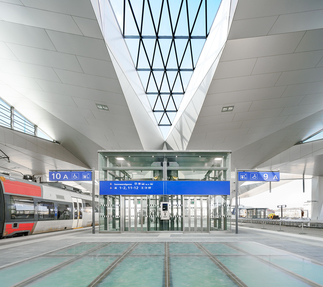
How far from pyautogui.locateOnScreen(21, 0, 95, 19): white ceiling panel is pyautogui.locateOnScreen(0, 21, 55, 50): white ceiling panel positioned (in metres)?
1.98

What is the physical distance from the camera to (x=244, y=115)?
80.0 feet

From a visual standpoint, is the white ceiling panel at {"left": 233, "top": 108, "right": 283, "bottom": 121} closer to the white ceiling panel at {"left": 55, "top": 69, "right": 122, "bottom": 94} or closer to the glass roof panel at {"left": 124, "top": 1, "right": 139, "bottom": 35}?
the white ceiling panel at {"left": 55, "top": 69, "right": 122, "bottom": 94}

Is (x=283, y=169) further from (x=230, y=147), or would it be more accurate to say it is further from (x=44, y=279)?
(x=44, y=279)

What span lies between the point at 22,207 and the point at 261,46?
641 inches

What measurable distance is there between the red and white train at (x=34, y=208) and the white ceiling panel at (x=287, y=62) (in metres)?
15.8

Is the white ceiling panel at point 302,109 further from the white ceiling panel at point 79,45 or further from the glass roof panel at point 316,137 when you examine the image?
the white ceiling panel at point 79,45

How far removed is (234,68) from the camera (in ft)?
57.4

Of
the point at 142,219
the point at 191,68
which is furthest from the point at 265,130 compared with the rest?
the point at 142,219

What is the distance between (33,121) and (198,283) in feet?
102

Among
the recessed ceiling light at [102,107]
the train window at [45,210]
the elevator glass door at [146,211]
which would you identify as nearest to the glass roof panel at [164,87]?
the recessed ceiling light at [102,107]

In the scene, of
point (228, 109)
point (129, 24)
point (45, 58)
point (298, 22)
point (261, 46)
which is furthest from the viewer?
point (228, 109)

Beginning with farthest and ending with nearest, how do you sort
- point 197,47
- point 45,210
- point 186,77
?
point 186,77 < point 197,47 < point 45,210

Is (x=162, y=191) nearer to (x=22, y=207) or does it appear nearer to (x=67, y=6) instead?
(x=22, y=207)

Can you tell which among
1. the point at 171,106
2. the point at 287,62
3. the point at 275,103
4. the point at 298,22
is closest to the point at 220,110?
the point at 275,103
